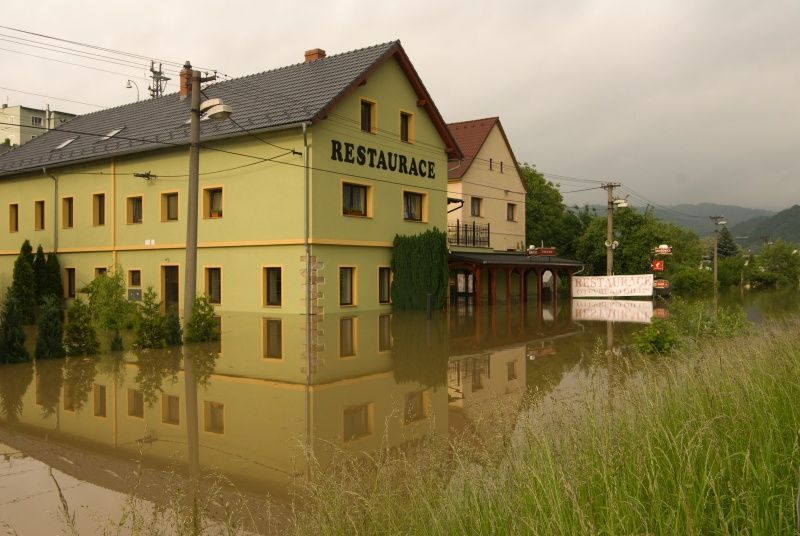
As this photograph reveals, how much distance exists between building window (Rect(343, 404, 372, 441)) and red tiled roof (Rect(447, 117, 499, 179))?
29.1 m

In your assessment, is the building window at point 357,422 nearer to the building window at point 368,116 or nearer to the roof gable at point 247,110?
the roof gable at point 247,110

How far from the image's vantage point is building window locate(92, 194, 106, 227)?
1143 inches

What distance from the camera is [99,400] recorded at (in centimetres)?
944

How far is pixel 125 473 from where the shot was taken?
6172 millimetres

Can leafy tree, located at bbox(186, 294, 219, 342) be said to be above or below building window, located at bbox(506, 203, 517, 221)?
below

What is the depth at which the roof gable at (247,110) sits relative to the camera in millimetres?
24094

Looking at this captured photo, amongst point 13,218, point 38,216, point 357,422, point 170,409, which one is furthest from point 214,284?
point 357,422

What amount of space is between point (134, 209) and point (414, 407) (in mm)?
22408

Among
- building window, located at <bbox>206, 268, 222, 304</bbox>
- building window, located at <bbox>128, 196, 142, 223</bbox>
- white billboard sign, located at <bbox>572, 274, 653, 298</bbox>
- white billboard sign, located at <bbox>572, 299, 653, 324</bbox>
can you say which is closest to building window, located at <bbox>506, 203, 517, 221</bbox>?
white billboard sign, located at <bbox>572, 274, 653, 298</bbox>

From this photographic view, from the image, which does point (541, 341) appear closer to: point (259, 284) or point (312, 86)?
point (259, 284)

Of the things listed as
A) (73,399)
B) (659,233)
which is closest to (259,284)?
(73,399)

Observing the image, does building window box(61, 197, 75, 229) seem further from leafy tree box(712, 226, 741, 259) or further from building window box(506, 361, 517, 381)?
leafy tree box(712, 226, 741, 259)

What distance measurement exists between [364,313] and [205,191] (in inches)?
297

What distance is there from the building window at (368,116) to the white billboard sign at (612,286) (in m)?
18.2
